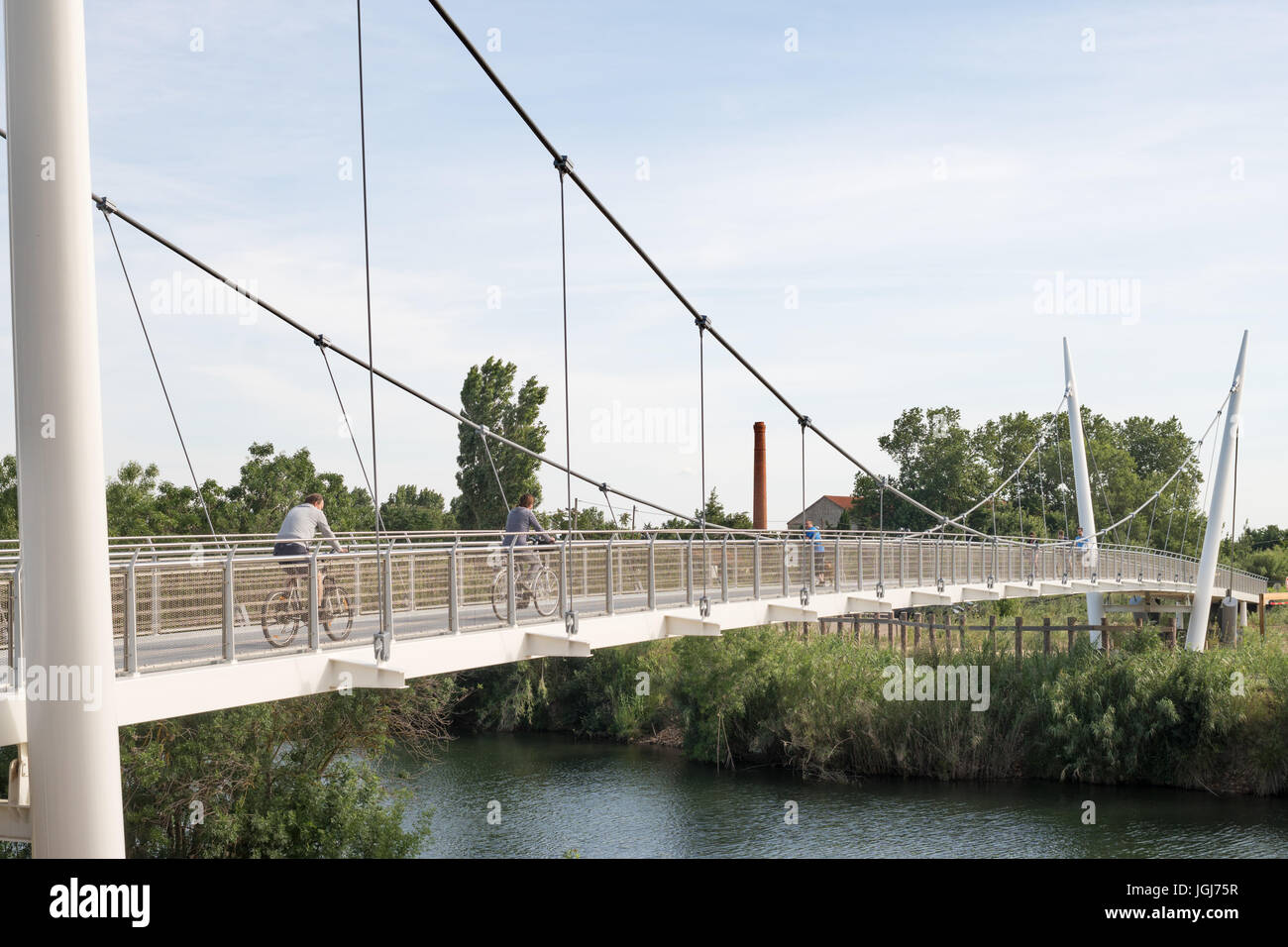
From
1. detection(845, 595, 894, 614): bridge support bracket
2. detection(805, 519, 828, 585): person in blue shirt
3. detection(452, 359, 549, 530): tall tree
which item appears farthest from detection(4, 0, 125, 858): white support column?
detection(452, 359, 549, 530): tall tree

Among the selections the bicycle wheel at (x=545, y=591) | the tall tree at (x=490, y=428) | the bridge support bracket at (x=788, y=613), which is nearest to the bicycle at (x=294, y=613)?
the bicycle wheel at (x=545, y=591)

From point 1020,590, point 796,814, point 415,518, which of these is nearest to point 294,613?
point 796,814

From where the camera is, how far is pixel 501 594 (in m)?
12.9

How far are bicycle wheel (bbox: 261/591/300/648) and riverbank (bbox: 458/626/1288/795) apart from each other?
76.2ft

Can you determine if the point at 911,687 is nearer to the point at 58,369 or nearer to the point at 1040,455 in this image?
the point at 58,369

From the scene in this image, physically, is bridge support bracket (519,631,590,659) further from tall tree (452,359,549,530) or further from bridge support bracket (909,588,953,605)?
tall tree (452,359,549,530)

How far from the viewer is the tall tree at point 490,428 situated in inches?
1843

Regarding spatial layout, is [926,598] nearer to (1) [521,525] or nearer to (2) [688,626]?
(2) [688,626]

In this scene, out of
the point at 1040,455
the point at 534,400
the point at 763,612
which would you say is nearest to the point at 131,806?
the point at 763,612

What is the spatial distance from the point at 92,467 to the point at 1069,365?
4061cm

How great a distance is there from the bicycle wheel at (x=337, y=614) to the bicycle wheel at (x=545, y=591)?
103 inches

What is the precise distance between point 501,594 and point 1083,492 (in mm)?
32278

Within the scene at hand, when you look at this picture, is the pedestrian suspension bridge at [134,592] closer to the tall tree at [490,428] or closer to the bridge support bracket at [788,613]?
the bridge support bracket at [788,613]
